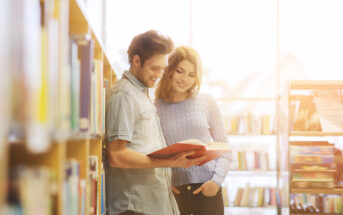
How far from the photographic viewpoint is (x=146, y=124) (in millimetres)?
1417

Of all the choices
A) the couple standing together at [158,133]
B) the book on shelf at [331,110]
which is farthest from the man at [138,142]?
the book on shelf at [331,110]

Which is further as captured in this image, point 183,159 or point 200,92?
point 200,92

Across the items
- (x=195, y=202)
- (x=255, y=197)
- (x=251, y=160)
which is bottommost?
(x=255, y=197)

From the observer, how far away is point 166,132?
1.84m

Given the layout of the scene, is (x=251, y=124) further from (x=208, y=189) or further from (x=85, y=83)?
(x=85, y=83)

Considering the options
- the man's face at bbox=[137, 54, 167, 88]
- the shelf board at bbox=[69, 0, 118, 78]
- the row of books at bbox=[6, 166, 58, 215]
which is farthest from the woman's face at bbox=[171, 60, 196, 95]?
the row of books at bbox=[6, 166, 58, 215]

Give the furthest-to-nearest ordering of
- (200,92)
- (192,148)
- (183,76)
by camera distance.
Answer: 1. (200,92)
2. (183,76)
3. (192,148)

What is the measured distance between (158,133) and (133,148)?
170 millimetres

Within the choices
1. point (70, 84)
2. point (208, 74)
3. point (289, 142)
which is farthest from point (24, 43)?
point (208, 74)

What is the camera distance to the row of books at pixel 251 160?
403 cm

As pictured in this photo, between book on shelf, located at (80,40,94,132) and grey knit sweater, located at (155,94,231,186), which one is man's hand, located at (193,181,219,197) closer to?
grey knit sweater, located at (155,94,231,186)

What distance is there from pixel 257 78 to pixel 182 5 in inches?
54.7

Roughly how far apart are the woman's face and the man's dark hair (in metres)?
0.38

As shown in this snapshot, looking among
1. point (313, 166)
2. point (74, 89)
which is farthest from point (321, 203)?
point (74, 89)
